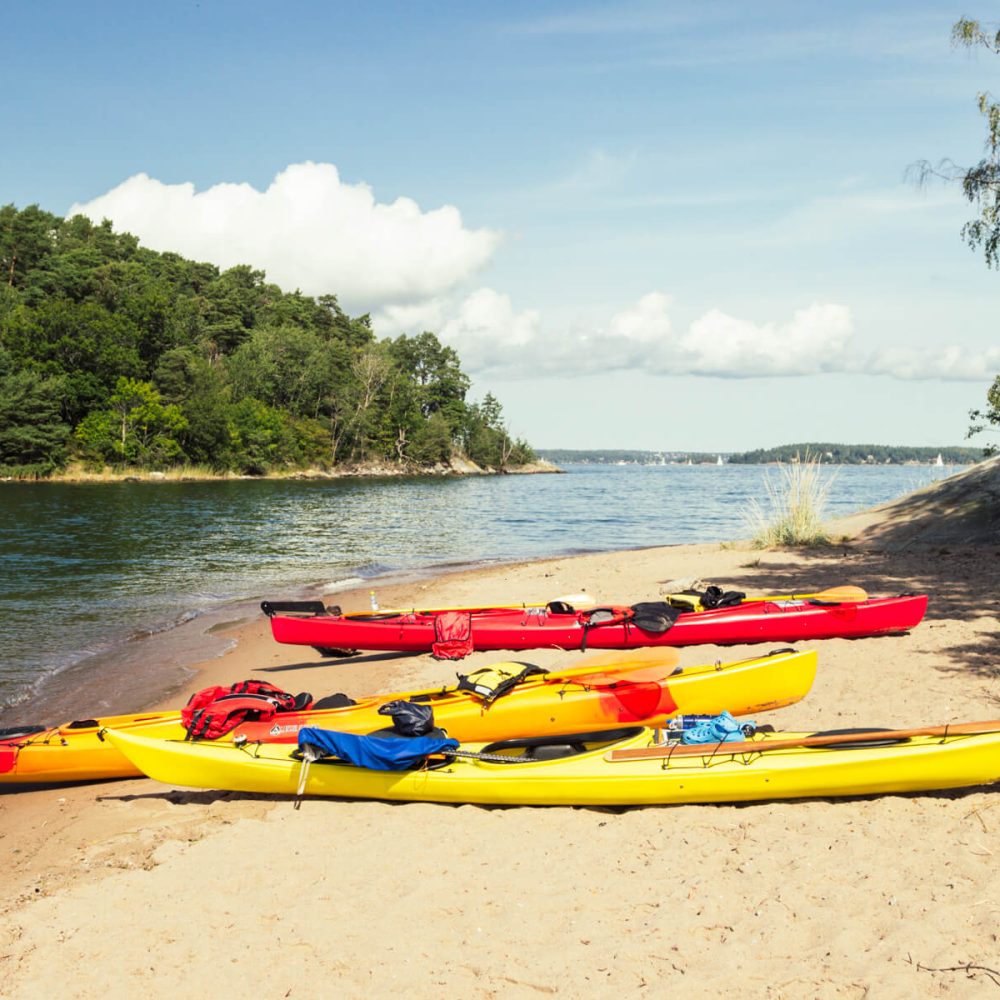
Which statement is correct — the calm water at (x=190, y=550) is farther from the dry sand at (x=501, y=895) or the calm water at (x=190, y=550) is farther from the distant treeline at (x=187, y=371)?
the distant treeline at (x=187, y=371)

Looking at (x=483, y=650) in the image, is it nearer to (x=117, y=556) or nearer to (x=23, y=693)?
(x=23, y=693)

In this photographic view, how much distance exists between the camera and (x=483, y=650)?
417 inches

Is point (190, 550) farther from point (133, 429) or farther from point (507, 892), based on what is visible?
point (133, 429)

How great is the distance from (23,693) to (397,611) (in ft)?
15.4

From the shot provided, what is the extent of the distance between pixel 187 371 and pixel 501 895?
6067 centimetres

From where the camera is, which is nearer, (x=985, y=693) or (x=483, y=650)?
(x=985, y=693)

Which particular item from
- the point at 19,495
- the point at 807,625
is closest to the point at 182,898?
the point at 807,625

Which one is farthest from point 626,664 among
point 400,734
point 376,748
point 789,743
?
point 376,748

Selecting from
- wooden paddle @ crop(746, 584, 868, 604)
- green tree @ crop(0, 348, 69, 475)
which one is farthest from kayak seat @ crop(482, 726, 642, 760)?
green tree @ crop(0, 348, 69, 475)

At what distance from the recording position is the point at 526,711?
686 centimetres

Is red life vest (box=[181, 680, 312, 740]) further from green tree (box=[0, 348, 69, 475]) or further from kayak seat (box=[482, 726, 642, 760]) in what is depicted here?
green tree (box=[0, 348, 69, 475])

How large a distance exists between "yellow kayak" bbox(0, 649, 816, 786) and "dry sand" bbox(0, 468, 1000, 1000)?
0.35 m

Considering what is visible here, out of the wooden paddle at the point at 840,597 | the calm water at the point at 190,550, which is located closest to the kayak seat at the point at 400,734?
the calm water at the point at 190,550

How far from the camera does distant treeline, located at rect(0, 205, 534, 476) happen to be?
53.3 meters
